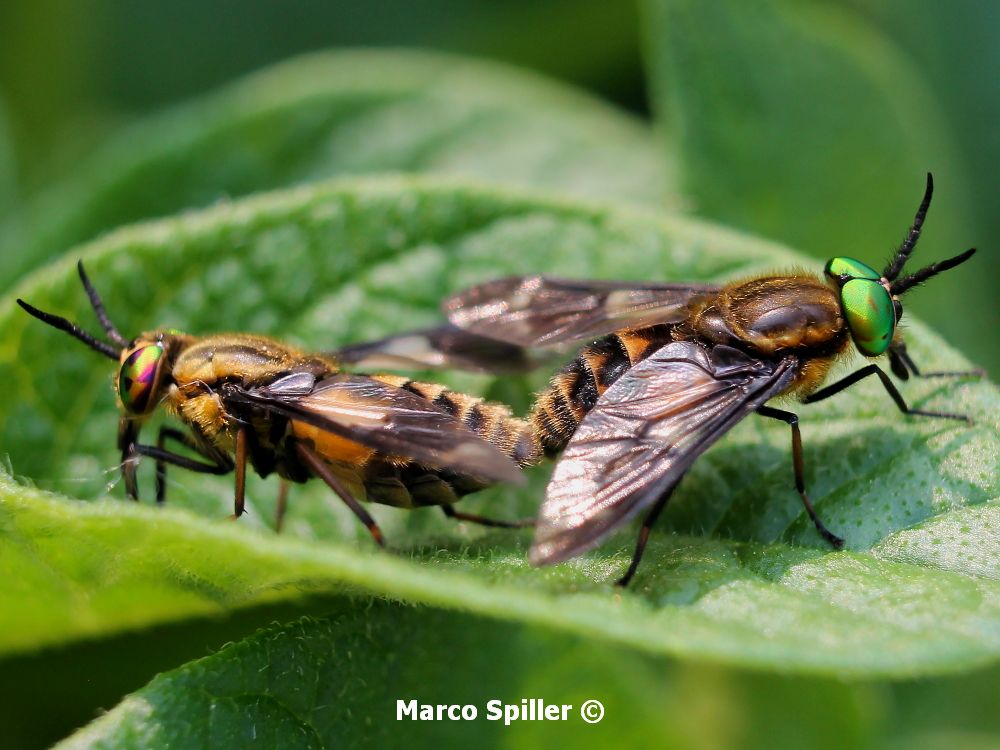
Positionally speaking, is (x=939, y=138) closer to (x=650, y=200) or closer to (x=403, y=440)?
(x=650, y=200)

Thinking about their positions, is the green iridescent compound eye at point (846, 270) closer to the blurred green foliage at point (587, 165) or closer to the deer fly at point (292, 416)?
the blurred green foliage at point (587, 165)

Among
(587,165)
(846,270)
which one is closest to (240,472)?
A: (846,270)

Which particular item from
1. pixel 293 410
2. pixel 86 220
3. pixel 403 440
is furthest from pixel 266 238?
pixel 86 220

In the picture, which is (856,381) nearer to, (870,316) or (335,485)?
(870,316)

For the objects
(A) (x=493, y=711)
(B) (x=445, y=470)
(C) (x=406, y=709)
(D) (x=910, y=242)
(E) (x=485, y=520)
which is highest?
(D) (x=910, y=242)

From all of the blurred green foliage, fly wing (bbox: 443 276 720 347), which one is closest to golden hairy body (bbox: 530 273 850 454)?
fly wing (bbox: 443 276 720 347)

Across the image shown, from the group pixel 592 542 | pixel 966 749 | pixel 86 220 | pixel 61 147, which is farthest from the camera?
pixel 61 147
